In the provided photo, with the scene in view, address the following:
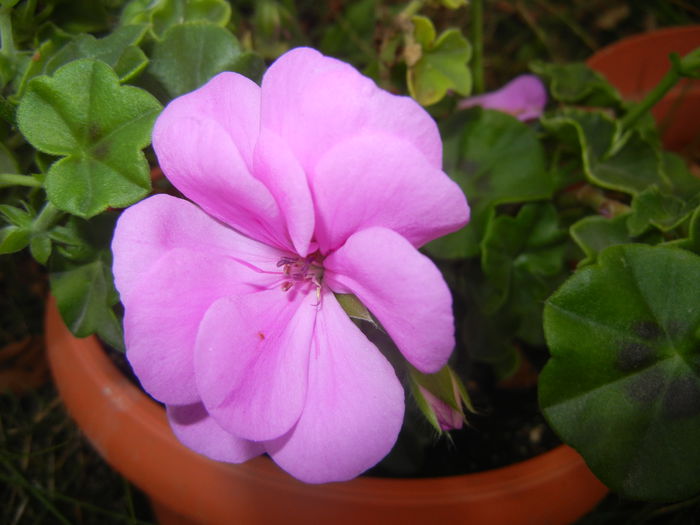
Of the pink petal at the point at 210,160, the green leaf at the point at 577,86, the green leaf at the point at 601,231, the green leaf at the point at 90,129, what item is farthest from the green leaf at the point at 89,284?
the green leaf at the point at 577,86

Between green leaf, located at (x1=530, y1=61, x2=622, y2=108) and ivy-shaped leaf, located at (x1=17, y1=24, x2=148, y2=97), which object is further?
green leaf, located at (x1=530, y1=61, x2=622, y2=108)

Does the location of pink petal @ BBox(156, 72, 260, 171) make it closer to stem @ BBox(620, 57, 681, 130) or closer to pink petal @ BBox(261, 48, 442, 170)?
pink petal @ BBox(261, 48, 442, 170)

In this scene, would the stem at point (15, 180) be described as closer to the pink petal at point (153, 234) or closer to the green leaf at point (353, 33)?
the pink petal at point (153, 234)

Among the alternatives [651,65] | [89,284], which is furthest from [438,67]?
[651,65]

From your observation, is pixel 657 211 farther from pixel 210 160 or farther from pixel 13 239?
pixel 13 239

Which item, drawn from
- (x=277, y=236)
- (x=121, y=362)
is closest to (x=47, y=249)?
(x=277, y=236)

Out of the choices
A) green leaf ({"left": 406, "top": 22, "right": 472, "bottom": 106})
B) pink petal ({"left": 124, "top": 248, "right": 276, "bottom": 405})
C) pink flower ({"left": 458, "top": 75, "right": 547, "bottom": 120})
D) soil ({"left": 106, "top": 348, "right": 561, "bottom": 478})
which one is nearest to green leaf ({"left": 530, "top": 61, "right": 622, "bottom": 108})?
pink flower ({"left": 458, "top": 75, "right": 547, "bottom": 120})
